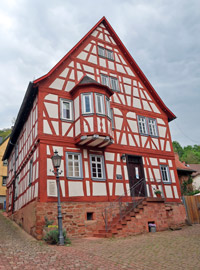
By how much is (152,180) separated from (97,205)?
481cm

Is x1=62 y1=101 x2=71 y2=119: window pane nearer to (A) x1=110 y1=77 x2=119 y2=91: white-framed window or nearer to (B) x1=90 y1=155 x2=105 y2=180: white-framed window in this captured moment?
(B) x1=90 y1=155 x2=105 y2=180: white-framed window

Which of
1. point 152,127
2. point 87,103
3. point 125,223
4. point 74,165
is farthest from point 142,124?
point 125,223

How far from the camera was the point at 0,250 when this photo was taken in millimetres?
9617

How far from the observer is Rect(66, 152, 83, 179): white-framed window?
48.2ft

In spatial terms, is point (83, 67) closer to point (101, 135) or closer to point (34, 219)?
point (101, 135)

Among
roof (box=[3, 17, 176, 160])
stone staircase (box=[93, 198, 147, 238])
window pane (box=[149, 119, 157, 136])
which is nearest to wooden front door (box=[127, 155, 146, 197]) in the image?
stone staircase (box=[93, 198, 147, 238])

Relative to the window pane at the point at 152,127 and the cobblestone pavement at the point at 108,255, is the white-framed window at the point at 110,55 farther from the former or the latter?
the cobblestone pavement at the point at 108,255

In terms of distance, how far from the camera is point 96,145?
15.9 metres

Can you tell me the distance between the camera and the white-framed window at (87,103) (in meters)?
15.5

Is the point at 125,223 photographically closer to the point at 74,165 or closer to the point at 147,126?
the point at 74,165

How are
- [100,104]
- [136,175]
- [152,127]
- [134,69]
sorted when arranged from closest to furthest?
[100,104] < [136,175] < [152,127] < [134,69]

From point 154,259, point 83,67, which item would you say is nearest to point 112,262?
point 154,259

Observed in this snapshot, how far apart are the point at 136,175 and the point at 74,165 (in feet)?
15.0

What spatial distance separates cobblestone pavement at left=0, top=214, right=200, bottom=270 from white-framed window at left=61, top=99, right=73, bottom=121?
711 cm
